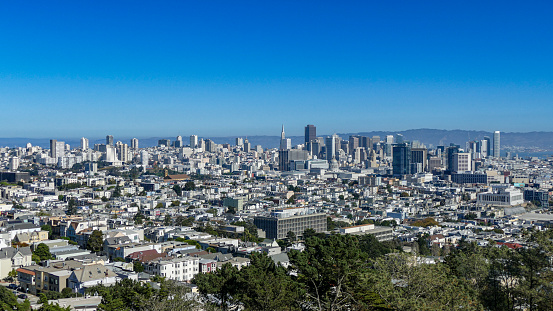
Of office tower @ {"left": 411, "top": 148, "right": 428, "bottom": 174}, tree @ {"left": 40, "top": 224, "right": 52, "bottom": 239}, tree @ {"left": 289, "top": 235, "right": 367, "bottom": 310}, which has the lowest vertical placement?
tree @ {"left": 40, "top": 224, "right": 52, "bottom": 239}

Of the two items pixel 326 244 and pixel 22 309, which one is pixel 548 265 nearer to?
pixel 326 244

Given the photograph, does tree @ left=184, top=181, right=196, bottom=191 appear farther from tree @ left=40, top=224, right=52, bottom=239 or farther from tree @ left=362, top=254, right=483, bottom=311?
tree @ left=362, top=254, right=483, bottom=311

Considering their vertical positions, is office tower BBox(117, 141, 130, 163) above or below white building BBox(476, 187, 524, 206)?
above

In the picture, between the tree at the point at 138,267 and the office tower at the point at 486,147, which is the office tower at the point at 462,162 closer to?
the office tower at the point at 486,147

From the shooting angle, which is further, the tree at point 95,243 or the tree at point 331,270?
the tree at point 95,243

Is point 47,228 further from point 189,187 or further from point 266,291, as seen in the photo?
point 189,187

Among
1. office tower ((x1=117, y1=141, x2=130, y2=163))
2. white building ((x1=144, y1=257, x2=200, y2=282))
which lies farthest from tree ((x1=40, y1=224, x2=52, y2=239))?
office tower ((x1=117, y1=141, x2=130, y2=163))

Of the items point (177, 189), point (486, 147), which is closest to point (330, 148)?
point (486, 147)

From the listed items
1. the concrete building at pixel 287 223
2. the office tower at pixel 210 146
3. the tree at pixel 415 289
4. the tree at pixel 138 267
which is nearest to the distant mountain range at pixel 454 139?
the office tower at pixel 210 146

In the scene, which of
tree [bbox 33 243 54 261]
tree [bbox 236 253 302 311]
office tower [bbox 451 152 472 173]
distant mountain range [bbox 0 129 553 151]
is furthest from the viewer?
distant mountain range [bbox 0 129 553 151]
